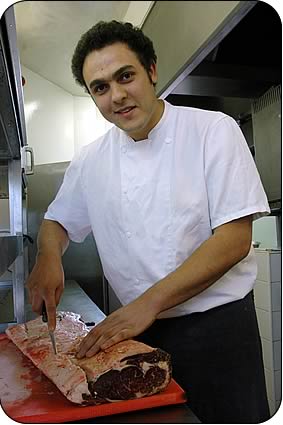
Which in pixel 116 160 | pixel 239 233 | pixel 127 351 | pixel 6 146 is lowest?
pixel 127 351

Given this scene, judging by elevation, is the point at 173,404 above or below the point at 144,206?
below

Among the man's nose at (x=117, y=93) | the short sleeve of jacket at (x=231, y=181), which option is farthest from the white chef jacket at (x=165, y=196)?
the man's nose at (x=117, y=93)

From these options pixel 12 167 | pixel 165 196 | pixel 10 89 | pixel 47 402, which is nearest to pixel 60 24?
pixel 10 89

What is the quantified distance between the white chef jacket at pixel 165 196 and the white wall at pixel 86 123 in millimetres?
21

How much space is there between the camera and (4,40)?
572mm

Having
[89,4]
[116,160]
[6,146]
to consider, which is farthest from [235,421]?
[6,146]

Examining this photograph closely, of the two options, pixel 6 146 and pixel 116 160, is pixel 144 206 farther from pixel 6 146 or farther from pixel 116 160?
pixel 6 146

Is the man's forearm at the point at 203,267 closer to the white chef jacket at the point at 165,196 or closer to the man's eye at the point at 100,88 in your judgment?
the white chef jacket at the point at 165,196

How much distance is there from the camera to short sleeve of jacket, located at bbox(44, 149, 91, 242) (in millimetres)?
713

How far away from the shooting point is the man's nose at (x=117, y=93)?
0.57 meters

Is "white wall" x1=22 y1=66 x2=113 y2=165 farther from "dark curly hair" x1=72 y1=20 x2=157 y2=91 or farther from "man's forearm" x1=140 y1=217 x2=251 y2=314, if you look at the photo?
"man's forearm" x1=140 y1=217 x2=251 y2=314

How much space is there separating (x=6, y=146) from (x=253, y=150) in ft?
2.63

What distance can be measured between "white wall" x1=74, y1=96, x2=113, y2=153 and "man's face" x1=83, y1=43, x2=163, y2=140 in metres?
0.03

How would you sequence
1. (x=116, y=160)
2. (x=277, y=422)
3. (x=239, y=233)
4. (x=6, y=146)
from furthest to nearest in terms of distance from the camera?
1. (x=6, y=146)
2. (x=116, y=160)
3. (x=239, y=233)
4. (x=277, y=422)
